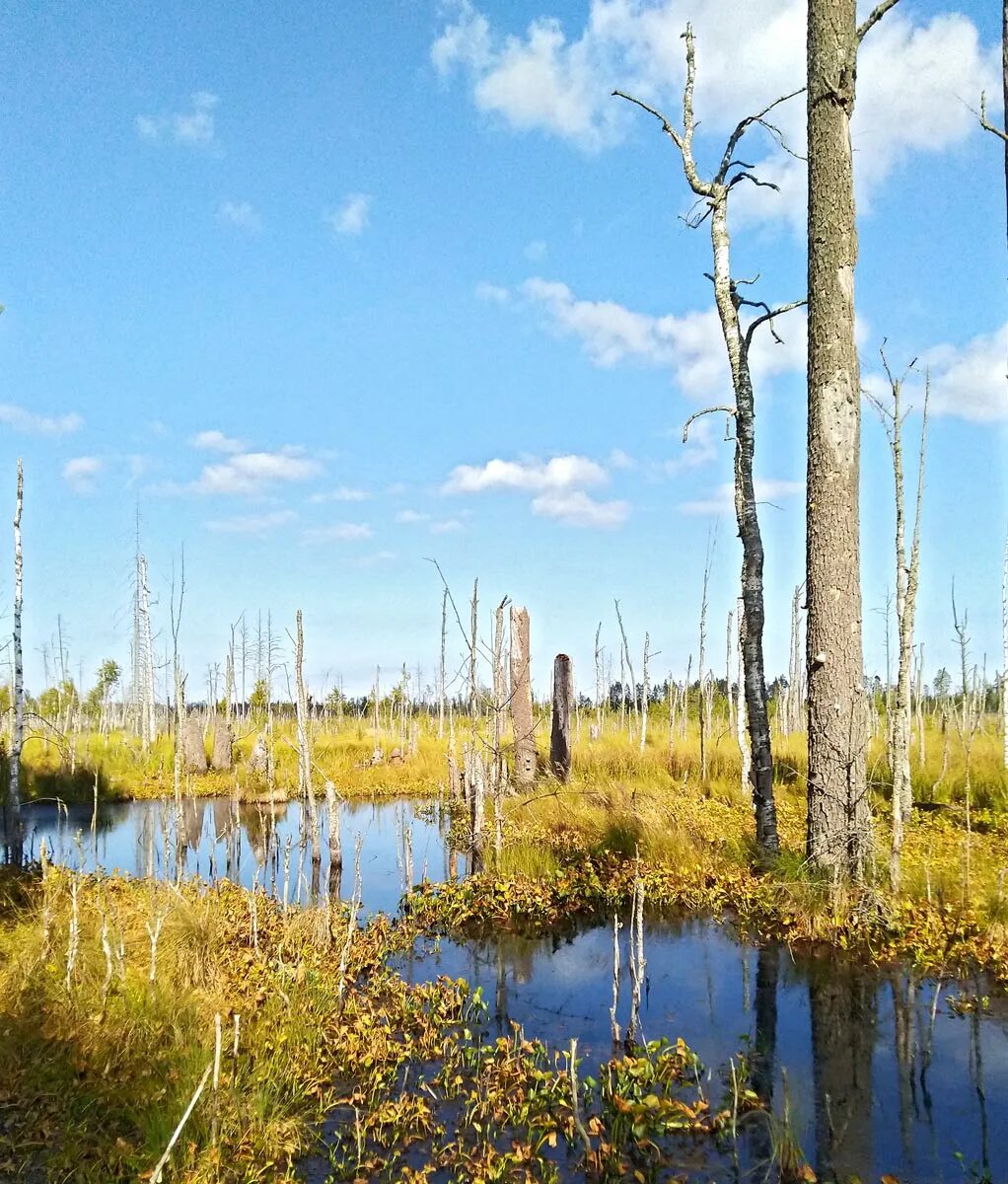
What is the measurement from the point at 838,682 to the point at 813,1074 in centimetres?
371

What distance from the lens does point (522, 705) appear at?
1627 centimetres

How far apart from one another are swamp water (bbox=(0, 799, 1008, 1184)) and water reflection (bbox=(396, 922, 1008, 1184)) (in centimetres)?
1

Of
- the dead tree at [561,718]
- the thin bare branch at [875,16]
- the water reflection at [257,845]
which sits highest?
the thin bare branch at [875,16]

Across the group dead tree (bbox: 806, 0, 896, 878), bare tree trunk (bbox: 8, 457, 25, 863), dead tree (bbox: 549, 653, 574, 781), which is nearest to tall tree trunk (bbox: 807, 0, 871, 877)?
dead tree (bbox: 806, 0, 896, 878)

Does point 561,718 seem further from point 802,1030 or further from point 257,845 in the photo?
point 802,1030

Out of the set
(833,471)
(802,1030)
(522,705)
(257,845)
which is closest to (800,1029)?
(802,1030)

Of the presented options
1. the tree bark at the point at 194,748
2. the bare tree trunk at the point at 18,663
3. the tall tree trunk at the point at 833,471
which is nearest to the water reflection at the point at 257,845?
the bare tree trunk at the point at 18,663

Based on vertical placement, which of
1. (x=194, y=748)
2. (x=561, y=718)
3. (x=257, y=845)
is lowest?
(x=194, y=748)

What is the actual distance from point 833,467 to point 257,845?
8242 millimetres

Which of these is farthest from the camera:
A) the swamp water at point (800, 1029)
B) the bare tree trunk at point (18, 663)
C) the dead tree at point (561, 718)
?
the dead tree at point (561, 718)

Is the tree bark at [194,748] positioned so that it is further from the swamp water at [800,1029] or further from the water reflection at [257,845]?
the swamp water at [800,1029]

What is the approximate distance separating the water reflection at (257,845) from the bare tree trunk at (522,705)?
1.89m

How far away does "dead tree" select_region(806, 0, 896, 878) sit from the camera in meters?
7.67

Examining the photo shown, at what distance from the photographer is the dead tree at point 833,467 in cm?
767
